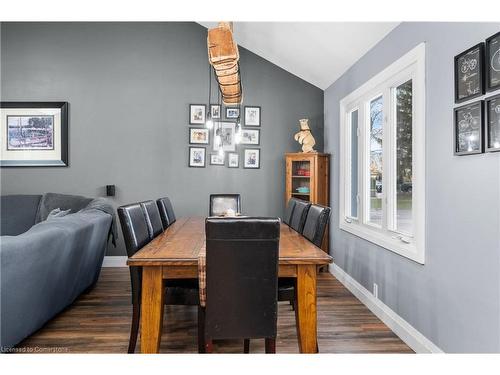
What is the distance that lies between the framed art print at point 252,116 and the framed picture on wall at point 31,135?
257 centimetres

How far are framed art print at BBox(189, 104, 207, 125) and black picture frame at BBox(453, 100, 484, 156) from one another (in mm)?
3311

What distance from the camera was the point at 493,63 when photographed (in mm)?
1628

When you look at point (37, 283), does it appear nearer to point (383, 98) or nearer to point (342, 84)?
point (383, 98)

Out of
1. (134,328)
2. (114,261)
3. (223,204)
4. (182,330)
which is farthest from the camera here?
(114,261)

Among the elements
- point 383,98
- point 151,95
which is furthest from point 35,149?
point 383,98

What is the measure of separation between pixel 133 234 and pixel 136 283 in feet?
1.07

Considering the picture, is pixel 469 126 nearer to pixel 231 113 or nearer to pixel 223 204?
pixel 223 204

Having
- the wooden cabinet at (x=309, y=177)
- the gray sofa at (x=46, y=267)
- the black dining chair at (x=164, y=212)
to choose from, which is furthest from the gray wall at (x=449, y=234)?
the gray sofa at (x=46, y=267)

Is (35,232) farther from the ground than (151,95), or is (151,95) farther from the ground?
(151,95)

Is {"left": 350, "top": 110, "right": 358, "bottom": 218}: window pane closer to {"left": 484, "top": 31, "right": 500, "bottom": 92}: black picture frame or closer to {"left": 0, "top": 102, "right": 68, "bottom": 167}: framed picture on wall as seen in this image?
{"left": 484, "top": 31, "right": 500, "bottom": 92}: black picture frame

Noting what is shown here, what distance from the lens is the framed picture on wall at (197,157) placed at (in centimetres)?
459

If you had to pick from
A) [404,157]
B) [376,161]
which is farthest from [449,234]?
[376,161]

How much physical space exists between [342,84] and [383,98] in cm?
110

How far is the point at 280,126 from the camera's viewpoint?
15.4 ft
